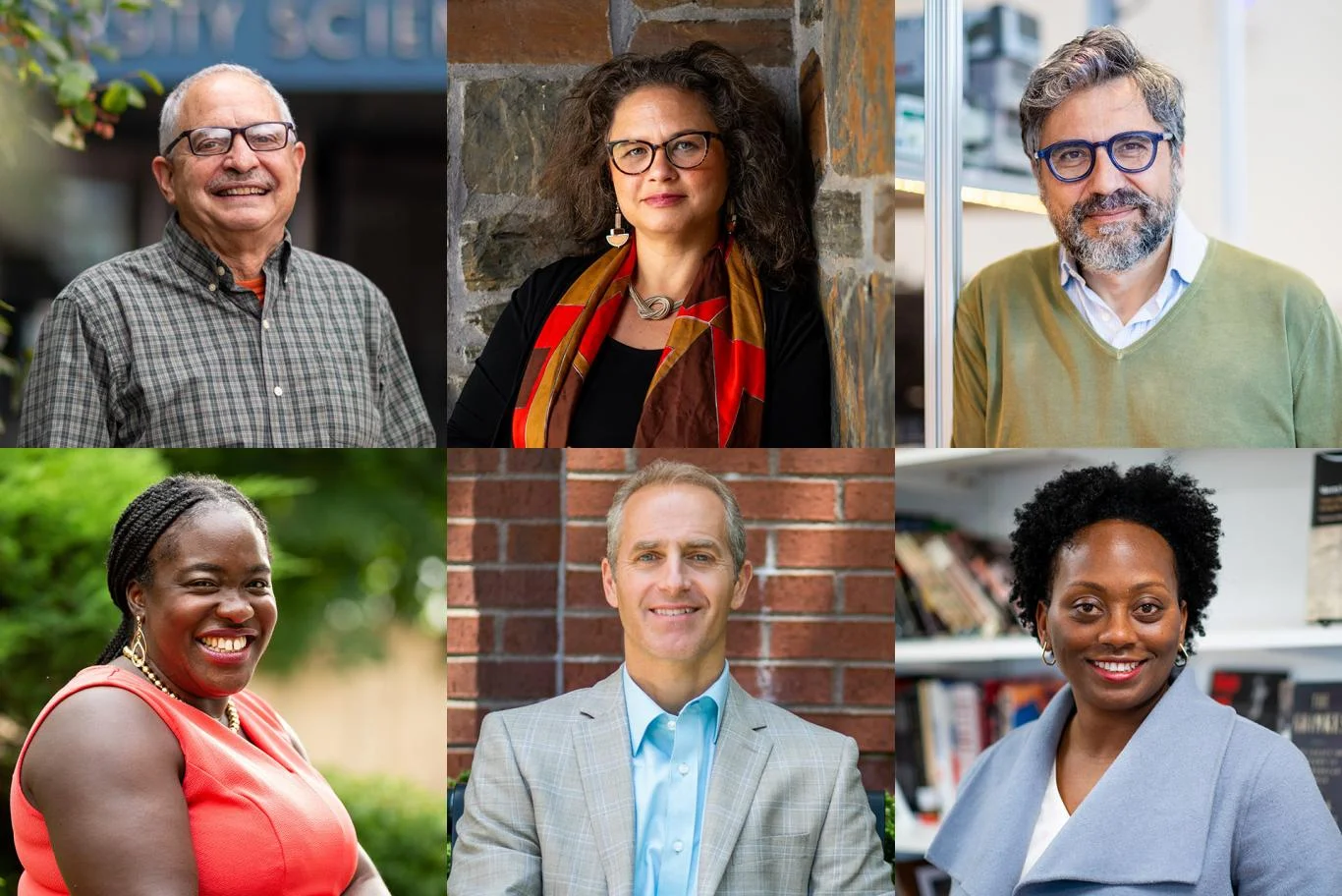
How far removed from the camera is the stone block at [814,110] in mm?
2988

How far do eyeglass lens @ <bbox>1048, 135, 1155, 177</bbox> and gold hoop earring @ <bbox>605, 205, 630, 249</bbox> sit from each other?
0.89 metres

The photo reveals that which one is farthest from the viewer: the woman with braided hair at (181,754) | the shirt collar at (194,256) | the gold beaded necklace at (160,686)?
the shirt collar at (194,256)

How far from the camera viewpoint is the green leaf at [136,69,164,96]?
3.13 m

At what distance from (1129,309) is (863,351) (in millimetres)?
552

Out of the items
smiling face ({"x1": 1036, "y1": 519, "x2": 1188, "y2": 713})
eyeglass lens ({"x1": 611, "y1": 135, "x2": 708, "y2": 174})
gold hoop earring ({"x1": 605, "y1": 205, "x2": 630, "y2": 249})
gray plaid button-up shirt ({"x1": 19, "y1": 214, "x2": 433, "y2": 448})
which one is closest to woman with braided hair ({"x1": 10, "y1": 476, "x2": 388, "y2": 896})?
gray plaid button-up shirt ({"x1": 19, "y1": 214, "x2": 433, "y2": 448})

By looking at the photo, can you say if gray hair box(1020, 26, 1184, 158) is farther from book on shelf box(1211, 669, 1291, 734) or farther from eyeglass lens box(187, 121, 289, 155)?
eyeglass lens box(187, 121, 289, 155)

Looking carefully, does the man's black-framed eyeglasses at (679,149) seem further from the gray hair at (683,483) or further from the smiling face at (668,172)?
the gray hair at (683,483)

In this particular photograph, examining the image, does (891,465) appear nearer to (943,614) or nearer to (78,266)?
(943,614)

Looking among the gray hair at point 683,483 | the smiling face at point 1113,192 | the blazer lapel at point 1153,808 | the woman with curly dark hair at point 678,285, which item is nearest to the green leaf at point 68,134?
the woman with curly dark hair at point 678,285

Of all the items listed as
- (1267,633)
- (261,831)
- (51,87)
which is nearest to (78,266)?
(51,87)

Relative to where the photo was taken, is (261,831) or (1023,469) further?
(1023,469)

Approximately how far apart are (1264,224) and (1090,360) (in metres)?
0.47

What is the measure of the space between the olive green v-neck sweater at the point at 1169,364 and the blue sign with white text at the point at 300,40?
4.11ft

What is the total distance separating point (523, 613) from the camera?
3.13 meters
